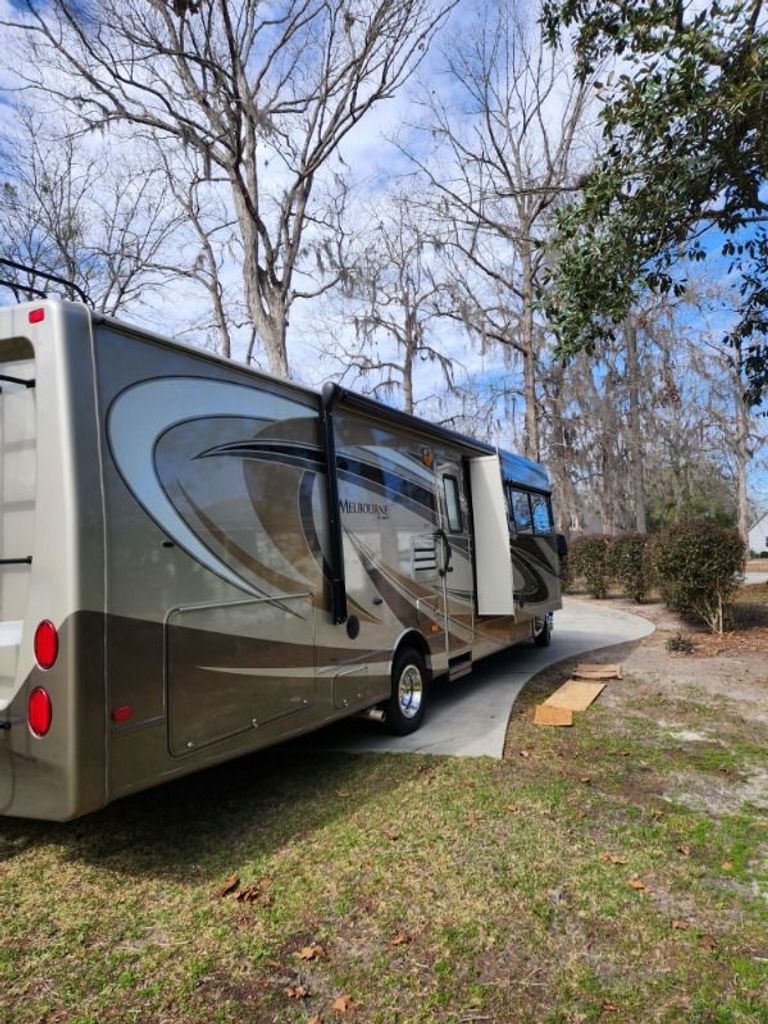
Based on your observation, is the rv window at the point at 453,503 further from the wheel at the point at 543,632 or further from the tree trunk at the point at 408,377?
the tree trunk at the point at 408,377

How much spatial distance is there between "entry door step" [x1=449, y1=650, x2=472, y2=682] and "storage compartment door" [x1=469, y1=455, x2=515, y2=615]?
21.4 inches

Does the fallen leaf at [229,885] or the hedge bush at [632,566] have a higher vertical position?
the hedge bush at [632,566]

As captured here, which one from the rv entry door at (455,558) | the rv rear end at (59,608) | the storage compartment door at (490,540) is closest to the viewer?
the rv rear end at (59,608)

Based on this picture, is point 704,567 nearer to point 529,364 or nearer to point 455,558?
point 455,558

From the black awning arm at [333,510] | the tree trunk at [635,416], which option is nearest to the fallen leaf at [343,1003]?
the black awning arm at [333,510]

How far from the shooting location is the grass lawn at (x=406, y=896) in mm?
2490

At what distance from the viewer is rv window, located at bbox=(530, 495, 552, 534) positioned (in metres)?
9.23

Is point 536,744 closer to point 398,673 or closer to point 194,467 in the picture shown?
point 398,673

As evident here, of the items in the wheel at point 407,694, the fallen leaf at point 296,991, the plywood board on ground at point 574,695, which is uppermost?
the wheel at point 407,694

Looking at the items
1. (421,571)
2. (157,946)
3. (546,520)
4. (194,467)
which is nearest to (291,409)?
(194,467)

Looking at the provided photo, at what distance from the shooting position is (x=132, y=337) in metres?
3.41

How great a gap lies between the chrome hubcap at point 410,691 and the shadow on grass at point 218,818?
0.75 m

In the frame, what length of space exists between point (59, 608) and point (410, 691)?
144 inches

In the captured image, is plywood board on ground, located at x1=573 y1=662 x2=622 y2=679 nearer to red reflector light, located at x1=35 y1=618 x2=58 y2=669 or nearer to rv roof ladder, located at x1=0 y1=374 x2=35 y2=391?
red reflector light, located at x1=35 y1=618 x2=58 y2=669
